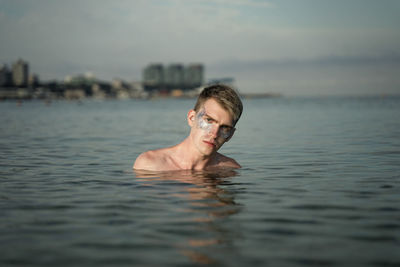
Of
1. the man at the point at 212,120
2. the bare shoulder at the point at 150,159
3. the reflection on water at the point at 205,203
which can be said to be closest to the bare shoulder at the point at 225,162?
the reflection on water at the point at 205,203

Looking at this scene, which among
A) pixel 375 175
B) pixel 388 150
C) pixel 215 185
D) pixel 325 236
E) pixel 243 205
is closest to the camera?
pixel 325 236

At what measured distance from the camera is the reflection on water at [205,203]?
4.75 m

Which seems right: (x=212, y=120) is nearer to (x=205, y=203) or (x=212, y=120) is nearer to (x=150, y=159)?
(x=205, y=203)

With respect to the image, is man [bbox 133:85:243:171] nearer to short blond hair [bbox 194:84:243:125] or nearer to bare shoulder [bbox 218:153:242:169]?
short blond hair [bbox 194:84:243:125]

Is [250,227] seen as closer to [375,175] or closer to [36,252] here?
[36,252]

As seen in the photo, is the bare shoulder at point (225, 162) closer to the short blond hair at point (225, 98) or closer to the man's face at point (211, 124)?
the man's face at point (211, 124)

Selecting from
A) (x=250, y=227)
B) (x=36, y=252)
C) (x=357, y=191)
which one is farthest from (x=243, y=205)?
(x=36, y=252)

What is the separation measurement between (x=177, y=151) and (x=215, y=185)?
1.27 metres

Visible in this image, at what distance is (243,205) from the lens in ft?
22.6

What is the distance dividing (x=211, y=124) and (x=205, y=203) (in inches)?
61.5

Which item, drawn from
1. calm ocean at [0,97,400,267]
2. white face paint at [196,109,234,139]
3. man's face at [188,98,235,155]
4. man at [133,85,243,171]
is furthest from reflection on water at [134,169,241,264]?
white face paint at [196,109,234,139]

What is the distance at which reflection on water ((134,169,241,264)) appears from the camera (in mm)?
4750

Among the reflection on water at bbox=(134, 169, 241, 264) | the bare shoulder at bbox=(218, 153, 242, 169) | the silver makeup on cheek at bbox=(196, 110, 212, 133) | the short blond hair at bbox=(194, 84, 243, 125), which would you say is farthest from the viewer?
the bare shoulder at bbox=(218, 153, 242, 169)

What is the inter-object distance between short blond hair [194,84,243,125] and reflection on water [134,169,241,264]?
1.41 meters
